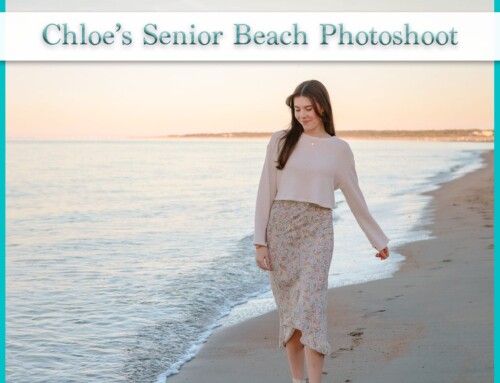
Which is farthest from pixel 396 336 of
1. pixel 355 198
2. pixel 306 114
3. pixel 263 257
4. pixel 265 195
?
pixel 306 114

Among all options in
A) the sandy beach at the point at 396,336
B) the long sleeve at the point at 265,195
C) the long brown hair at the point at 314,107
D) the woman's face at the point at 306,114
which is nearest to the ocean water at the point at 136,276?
the sandy beach at the point at 396,336

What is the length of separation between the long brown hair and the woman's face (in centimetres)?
2

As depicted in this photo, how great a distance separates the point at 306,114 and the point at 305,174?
0.95 feet

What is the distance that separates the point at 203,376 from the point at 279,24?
3510 millimetres

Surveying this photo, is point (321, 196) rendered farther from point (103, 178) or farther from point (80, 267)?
point (103, 178)

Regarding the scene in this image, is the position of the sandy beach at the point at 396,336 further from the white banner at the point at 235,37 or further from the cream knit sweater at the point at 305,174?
the white banner at the point at 235,37

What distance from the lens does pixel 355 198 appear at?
13.2 ft

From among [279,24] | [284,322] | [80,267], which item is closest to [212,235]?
[80,267]

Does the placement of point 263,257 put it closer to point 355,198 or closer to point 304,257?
point 304,257

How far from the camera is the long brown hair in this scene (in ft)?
12.6

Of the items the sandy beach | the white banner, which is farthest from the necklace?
the white banner

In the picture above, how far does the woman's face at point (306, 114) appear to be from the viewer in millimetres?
3834

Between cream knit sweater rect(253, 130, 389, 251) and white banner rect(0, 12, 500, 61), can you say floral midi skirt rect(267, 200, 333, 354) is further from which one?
white banner rect(0, 12, 500, 61)

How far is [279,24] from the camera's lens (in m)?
7.12
